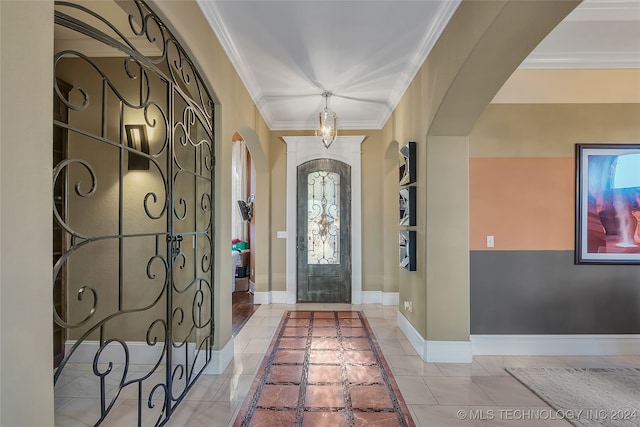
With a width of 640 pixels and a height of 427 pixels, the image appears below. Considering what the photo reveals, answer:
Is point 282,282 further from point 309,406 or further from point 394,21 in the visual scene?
point 394,21

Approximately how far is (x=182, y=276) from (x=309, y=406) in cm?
147

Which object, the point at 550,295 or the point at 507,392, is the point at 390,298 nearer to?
the point at 550,295

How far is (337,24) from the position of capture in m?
2.65

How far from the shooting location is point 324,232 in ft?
17.6

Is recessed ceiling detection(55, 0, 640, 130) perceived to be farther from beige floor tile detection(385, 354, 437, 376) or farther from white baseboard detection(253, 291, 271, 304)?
white baseboard detection(253, 291, 271, 304)

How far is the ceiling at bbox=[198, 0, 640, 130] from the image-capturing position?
246 centimetres

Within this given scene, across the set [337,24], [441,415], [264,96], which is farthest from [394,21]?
[441,415]

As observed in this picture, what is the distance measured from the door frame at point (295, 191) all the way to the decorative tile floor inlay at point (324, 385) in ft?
4.74

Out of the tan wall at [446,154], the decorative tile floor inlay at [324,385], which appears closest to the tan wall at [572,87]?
the tan wall at [446,154]

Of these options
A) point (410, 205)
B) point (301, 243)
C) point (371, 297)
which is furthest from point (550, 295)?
point (301, 243)

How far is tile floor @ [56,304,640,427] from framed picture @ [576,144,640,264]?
1.03 m

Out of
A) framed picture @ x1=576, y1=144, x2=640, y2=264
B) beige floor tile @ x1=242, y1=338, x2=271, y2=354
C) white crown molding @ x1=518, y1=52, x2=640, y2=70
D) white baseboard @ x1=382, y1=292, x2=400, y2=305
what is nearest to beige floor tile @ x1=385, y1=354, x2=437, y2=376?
beige floor tile @ x1=242, y1=338, x2=271, y2=354

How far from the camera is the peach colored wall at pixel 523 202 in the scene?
3170mm
